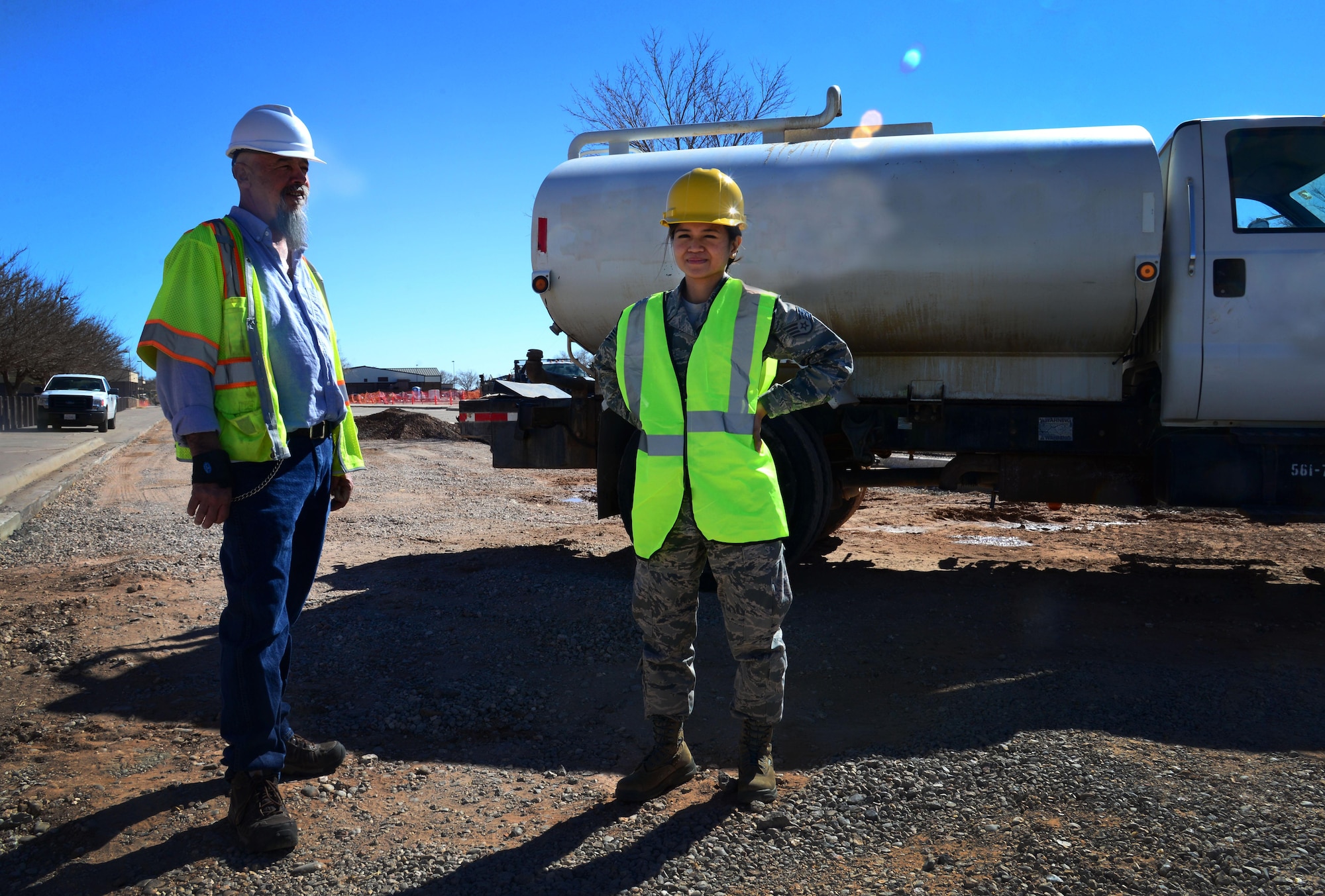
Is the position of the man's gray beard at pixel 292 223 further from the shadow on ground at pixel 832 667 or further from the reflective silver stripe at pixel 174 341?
the shadow on ground at pixel 832 667

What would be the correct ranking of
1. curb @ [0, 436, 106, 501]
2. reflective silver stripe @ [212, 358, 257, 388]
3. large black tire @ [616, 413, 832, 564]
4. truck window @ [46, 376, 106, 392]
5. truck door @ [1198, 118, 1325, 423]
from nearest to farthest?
reflective silver stripe @ [212, 358, 257, 388] < truck door @ [1198, 118, 1325, 423] < large black tire @ [616, 413, 832, 564] < curb @ [0, 436, 106, 501] < truck window @ [46, 376, 106, 392]

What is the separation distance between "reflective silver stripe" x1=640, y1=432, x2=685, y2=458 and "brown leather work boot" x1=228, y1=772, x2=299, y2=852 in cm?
149

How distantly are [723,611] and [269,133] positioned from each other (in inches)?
80.4

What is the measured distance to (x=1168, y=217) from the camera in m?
5.25

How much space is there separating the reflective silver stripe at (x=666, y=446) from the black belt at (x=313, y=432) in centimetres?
104

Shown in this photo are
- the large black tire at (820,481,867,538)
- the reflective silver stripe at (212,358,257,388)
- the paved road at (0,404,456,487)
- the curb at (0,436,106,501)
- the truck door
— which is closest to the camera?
the reflective silver stripe at (212,358,257,388)

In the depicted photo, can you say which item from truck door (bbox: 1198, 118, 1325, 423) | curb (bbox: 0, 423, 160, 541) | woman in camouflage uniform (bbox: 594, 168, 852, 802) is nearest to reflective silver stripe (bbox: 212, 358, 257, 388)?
woman in camouflage uniform (bbox: 594, 168, 852, 802)

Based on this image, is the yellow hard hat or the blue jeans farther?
the yellow hard hat

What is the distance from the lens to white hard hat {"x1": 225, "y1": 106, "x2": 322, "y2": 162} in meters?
2.79

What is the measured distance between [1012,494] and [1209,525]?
14.6 feet

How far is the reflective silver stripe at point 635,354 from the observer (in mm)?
2965

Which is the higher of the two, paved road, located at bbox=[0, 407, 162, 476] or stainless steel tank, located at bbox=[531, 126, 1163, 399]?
stainless steel tank, located at bbox=[531, 126, 1163, 399]

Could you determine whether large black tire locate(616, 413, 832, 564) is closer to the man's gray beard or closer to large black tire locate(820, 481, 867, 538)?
large black tire locate(820, 481, 867, 538)

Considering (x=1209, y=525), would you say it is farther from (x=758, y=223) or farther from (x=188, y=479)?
(x=188, y=479)
